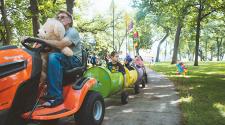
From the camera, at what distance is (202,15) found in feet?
119

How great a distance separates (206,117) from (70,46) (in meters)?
3.59

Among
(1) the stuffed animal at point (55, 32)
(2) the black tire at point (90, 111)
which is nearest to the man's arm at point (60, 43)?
(1) the stuffed animal at point (55, 32)

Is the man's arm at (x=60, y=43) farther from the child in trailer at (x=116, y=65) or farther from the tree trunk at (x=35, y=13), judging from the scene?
the tree trunk at (x=35, y=13)

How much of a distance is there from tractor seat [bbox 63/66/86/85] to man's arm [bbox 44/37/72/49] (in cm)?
45

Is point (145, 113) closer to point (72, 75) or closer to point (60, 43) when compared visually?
point (72, 75)

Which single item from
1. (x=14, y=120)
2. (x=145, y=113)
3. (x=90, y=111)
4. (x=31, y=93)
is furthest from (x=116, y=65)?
(x=14, y=120)

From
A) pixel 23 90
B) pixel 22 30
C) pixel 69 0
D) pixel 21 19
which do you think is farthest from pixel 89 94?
pixel 22 30

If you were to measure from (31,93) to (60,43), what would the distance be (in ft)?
3.33

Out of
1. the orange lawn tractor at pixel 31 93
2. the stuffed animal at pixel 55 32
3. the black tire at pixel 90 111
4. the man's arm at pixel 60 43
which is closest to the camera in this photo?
the orange lawn tractor at pixel 31 93

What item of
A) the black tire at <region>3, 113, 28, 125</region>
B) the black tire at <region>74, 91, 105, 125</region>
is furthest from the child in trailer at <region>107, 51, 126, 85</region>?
the black tire at <region>3, 113, 28, 125</region>

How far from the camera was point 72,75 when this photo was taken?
20.3 ft

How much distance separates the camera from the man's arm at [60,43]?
222 inches

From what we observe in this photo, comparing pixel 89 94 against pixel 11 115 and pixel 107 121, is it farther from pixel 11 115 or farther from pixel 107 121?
pixel 11 115

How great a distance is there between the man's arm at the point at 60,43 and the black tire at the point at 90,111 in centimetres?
102
